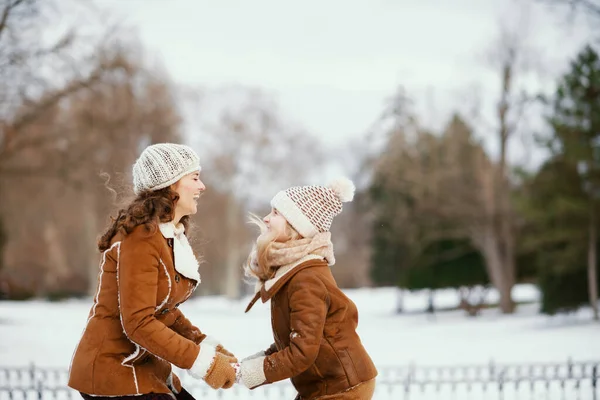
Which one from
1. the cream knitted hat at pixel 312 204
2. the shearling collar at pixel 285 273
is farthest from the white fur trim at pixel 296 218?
the shearling collar at pixel 285 273

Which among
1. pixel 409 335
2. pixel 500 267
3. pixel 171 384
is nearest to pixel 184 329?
pixel 171 384

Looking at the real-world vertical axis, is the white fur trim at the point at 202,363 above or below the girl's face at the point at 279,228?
below

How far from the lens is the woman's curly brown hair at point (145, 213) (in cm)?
354

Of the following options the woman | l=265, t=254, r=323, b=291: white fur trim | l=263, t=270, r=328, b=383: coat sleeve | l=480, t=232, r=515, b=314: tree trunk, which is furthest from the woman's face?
l=480, t=232, r=515, b=314: tree trunk

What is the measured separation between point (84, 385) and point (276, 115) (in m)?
36.3

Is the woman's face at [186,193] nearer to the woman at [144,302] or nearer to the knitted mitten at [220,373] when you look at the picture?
the woman at [144,302]

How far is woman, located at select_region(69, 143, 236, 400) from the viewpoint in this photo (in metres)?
3.41

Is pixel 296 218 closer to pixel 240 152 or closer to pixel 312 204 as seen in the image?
pixel 312 204

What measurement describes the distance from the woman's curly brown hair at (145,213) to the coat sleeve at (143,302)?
59 mm

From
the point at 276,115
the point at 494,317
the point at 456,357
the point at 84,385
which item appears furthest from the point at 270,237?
the point at 276,115

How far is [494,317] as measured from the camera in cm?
2444

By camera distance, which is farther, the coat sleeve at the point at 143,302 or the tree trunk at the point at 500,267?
→ the tree trunk at the point at 500,267

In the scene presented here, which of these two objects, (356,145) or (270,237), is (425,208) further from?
(356,145)

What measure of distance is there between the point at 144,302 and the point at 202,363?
1.37ft
